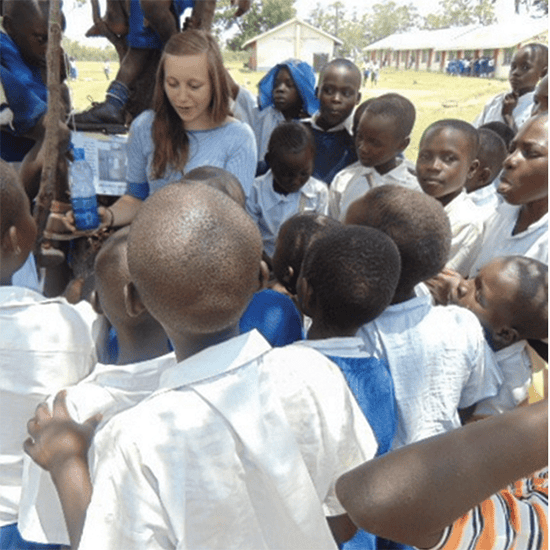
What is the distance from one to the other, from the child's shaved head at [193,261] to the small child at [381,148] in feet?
7.03

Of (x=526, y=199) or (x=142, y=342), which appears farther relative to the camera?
(x=526, y=199)

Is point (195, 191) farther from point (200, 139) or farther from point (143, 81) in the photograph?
point (143, 81)

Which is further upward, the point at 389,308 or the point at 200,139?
the point at 200,139

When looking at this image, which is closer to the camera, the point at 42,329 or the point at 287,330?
the point at 42,329

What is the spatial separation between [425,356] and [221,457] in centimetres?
87

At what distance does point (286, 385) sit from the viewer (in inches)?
45.8

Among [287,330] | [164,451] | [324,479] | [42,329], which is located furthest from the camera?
[287,330]

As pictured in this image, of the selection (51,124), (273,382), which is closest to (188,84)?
(51,124)

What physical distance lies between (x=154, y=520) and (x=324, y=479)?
0.38 metres

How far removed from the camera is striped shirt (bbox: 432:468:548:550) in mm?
1345

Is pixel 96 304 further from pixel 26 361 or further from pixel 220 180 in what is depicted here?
pixel 220 180

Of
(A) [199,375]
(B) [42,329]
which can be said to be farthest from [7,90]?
(A) [199,375]

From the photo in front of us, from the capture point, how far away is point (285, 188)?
141 inches

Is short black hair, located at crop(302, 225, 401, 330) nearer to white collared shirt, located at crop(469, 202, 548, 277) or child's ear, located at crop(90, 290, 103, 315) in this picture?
child's ear, located at crop(90, 290, 103, 315)
